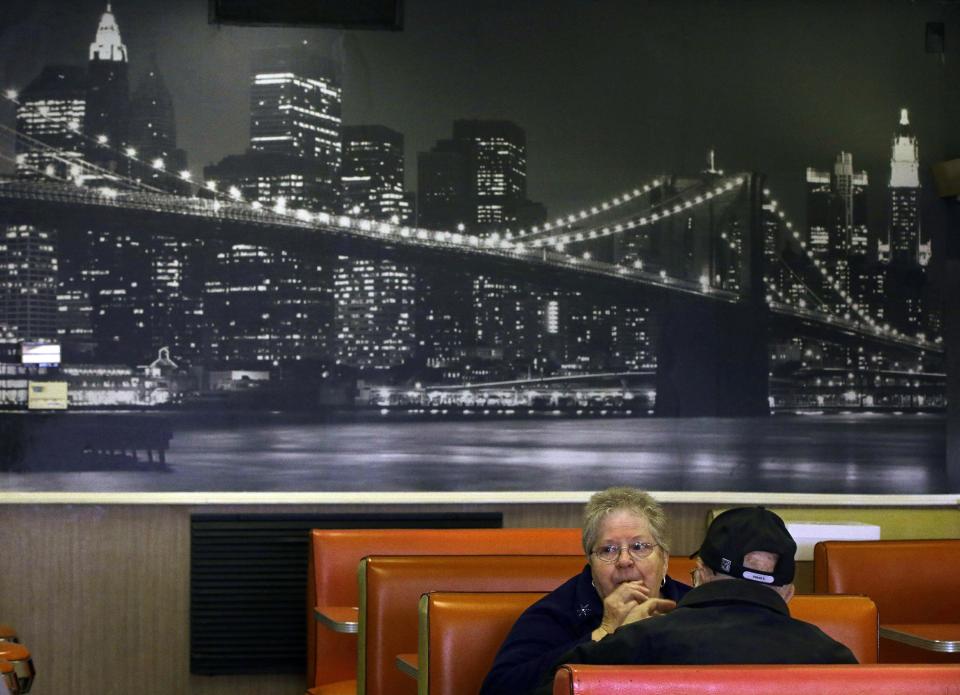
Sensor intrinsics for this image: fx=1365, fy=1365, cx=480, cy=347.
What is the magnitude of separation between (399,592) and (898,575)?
172cm

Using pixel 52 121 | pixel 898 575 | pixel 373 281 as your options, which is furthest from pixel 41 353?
pixel 898 575

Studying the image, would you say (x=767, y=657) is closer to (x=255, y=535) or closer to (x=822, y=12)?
(x=255, y=535)

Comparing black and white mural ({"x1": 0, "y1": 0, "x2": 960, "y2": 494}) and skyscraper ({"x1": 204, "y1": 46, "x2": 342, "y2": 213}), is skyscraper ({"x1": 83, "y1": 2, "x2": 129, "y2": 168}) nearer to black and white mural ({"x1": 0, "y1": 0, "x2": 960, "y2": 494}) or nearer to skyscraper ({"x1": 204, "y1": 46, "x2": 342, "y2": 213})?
black and white mural ({"x1": 0, "y1": 0, "x2": 960, "y2": 494})

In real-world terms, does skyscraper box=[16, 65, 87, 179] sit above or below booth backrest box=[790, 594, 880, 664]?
above

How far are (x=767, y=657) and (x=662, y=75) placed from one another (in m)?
4.23

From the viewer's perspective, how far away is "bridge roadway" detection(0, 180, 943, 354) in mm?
5688

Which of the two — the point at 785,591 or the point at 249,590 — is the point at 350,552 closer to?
the point at 249,590

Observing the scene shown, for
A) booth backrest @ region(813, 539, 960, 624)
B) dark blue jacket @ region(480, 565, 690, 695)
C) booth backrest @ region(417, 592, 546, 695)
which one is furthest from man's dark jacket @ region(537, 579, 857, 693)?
booth backrest @ region(813, 539, 960, 624)

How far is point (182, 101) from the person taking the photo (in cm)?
573

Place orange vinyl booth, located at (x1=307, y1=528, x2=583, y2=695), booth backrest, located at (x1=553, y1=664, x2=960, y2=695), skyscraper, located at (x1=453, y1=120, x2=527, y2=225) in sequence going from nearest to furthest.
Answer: booth backrest, located at (x1=553, y1=664, x2=960, y2=695), orange vinyl booth, located at (x1=307, y1=528, x2=583, y2=695), skyscraper, located at (x1=453, y1=120, x2=527, y2=225)

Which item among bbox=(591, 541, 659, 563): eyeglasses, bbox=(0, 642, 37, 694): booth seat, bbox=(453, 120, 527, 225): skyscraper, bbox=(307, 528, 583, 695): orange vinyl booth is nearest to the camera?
bbox=(591, 541, 659, 563): eyeglasses

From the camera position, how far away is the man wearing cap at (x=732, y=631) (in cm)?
216

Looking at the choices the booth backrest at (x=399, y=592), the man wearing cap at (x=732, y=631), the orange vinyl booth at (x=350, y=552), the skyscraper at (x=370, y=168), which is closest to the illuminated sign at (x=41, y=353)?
the skyscraper at (x=370, y=168)

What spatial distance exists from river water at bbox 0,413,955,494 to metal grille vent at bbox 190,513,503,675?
168 millimetres
